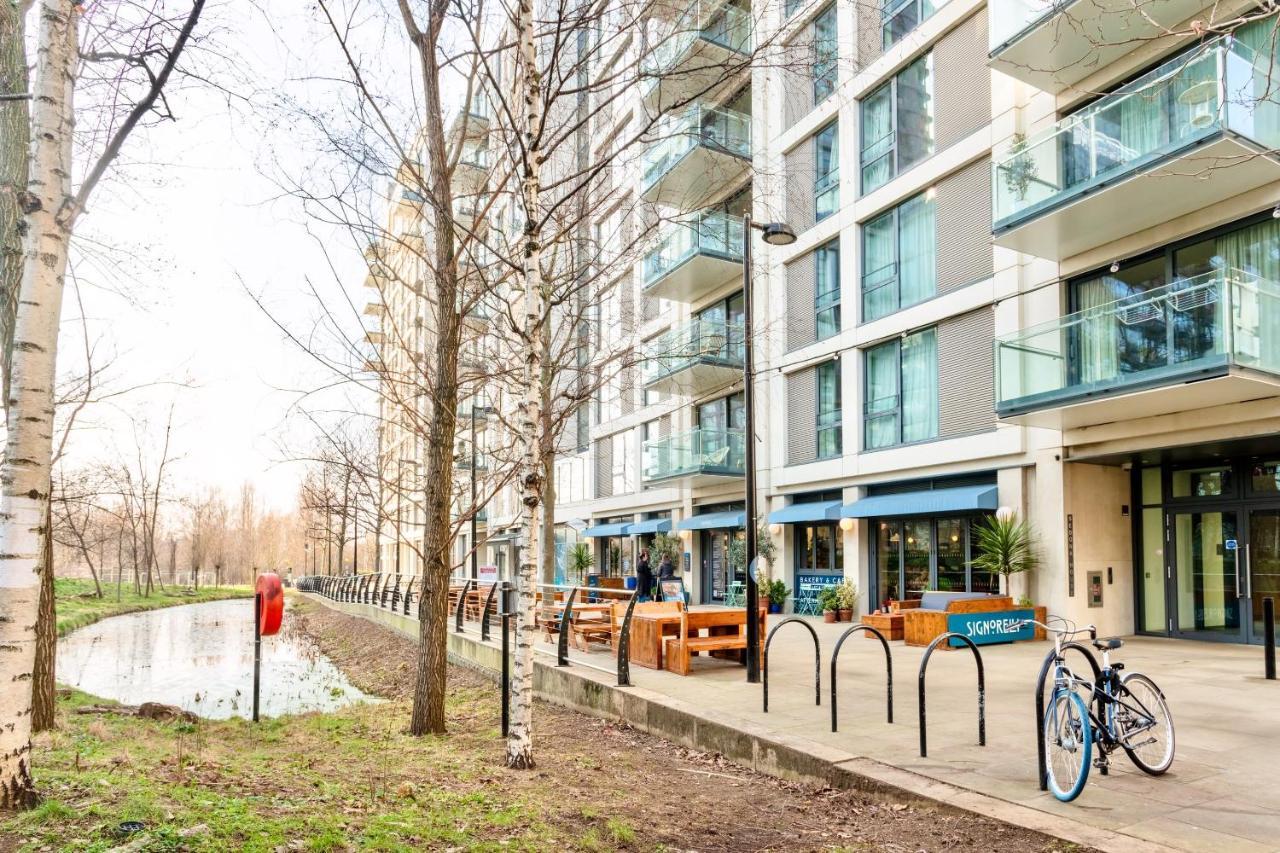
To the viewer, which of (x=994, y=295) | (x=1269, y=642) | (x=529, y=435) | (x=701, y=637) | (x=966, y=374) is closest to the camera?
→ (x=529, y=435)

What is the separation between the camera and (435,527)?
901cm

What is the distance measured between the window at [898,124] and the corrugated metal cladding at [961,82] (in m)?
0.31

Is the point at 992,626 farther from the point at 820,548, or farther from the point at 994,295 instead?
the point at 820,548

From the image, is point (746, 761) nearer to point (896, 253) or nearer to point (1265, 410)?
point (1265, 410)

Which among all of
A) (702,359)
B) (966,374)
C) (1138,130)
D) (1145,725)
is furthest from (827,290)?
(1145,725)

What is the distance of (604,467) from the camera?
33.7 metres

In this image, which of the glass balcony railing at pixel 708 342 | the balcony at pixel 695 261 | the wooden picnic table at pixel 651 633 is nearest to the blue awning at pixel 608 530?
the glass balcony railing at pixel 708 342

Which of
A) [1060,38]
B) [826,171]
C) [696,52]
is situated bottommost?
[696,52]

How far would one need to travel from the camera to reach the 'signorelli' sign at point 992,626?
42.7 feet

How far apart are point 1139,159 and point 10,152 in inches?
550

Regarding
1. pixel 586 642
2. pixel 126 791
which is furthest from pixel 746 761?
pixel 586 642

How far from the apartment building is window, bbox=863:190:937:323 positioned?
0.07m

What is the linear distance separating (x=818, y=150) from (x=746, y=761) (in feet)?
58.4

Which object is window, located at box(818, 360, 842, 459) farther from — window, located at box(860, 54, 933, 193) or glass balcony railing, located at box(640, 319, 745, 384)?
window, located at box(860, 54, 933, 193)
